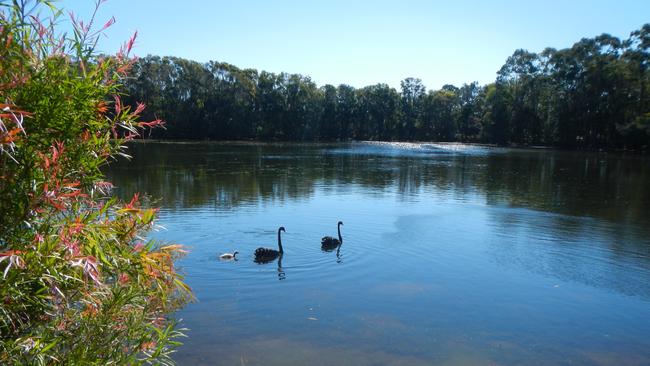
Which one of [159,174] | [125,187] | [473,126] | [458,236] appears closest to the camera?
[458,236]

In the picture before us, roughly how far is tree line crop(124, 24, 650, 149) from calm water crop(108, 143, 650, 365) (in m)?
53.3

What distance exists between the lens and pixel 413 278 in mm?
12156

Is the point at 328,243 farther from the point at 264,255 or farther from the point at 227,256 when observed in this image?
the point at 227,256

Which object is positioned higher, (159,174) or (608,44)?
(608,44)

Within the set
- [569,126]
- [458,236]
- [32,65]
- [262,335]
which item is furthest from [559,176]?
[569,126]

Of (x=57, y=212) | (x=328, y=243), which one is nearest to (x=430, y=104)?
(x=328, y=243)

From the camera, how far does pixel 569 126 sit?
7794 cm

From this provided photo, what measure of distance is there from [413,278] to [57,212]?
946cm

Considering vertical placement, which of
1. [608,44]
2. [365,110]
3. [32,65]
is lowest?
[32,65]

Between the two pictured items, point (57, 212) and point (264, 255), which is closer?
point (57, 212)

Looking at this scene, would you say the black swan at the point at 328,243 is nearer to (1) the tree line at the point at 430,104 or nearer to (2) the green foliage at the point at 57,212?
(2) the green foliage at the point at 57,212

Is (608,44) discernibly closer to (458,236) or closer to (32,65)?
(458,236)

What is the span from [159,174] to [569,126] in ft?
227

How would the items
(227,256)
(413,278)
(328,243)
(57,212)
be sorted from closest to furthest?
(57,212), (413,278), (227,256), (328,243)
